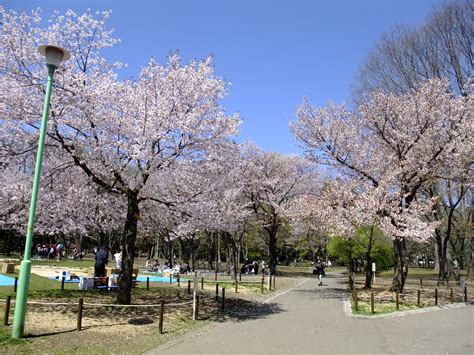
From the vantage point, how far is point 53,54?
8453mm

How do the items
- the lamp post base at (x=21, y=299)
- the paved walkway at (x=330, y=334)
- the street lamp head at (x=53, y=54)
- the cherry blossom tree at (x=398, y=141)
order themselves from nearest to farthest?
the lamp post base at (x=21, y=299) → the street lamp head at (x=53, y=54) → the paved walkway at (x=330, y=334) → the cherry blossom tree at (x=398, y=141)

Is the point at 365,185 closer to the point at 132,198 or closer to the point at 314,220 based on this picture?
the point at 314,220

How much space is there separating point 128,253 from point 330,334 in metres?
6.47

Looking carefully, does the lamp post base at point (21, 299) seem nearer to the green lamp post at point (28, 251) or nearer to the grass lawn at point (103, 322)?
the green lamp post at point (28, 251)

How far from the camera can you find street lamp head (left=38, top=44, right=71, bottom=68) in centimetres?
836

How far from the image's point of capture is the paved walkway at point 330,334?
8.59m

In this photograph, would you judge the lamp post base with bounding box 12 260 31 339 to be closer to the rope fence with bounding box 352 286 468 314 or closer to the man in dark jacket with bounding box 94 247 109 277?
the man in dark jacket with bounding box 94 247 109 277

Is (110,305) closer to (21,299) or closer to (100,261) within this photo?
(21,299)

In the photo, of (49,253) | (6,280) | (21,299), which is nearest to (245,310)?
(21,299)

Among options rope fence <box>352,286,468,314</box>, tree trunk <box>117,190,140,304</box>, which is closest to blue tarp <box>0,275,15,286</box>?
tree trunk <box>117,190,140,304</box>

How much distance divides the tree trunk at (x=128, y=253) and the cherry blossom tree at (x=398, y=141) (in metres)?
10.3

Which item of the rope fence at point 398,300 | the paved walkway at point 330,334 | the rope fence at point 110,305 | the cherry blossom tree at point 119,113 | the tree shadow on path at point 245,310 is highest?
the cherry blossom tree at point 119,113

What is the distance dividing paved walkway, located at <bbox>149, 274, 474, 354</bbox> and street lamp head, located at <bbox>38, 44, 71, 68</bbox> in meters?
6.25

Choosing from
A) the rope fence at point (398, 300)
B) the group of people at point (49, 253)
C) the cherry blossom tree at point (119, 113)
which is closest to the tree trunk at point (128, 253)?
the cherry blossom tree at point (119, 113)
